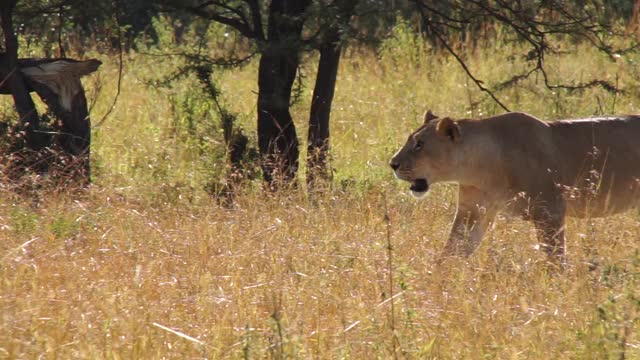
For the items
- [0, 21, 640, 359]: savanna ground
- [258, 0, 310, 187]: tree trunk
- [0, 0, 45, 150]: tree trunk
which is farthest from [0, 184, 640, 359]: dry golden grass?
[258, 0, 310, 187]: tree trunk

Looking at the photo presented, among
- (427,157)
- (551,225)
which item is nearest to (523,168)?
(551,225)

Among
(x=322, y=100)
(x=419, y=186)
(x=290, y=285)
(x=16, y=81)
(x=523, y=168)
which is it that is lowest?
(x=290, y=285)

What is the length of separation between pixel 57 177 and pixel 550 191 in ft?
9.73

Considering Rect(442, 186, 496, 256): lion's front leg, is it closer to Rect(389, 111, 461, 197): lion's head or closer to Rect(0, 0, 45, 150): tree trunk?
Rect(389, 111, 461, 197): lion's head

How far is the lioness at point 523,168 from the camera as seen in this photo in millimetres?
6559

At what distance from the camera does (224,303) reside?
507cm

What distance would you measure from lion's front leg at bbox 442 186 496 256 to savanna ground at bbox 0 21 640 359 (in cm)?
11

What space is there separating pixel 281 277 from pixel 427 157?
1537 mm

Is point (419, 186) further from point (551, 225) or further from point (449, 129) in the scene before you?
point (551, 225)

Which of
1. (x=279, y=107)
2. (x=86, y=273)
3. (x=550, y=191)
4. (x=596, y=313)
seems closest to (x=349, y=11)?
(x=279, y=107)

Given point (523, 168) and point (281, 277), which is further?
point (523, 168)

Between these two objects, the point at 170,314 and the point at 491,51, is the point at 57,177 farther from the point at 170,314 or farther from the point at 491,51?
the point at 491,51

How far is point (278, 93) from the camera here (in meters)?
8.27

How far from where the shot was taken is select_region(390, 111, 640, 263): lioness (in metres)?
6.56
